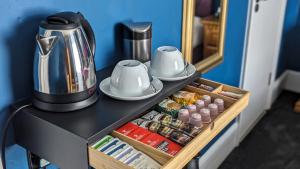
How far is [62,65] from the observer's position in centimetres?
91

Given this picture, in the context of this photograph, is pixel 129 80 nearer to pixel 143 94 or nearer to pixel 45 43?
pixel 143 94

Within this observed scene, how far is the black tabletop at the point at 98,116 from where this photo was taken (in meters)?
0.87

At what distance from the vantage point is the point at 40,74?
3.04 feet

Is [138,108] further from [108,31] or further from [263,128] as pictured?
[263,128]

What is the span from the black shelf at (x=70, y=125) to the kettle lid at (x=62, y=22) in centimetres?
24

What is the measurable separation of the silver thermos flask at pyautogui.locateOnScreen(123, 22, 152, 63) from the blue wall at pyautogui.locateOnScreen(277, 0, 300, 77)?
218cm

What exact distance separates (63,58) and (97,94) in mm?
184

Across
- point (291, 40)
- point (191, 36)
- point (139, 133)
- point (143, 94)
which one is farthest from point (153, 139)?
point (291, 40)

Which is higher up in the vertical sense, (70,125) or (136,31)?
(136,31)

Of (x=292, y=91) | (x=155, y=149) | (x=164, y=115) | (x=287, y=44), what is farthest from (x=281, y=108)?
(x=155, y=149)

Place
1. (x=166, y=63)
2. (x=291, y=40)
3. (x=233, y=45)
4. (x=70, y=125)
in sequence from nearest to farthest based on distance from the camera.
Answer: (x=70, y=125) < (x=166, y=63) < (x=233, y=45) < (x=291, y=40)

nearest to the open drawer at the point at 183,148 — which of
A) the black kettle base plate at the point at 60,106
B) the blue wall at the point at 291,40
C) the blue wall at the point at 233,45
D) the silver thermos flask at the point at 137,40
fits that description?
the black kettle base plate at the point at 60,106

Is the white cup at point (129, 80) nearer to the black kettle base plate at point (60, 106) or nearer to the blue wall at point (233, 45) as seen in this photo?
the black kettle base plate at point (60, 106)

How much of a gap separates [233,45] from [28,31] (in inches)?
58.8
